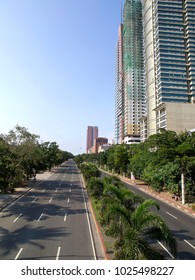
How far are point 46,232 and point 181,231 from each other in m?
10.7

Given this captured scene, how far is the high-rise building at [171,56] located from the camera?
117 metres

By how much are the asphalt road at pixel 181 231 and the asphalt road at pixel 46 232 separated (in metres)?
5.12

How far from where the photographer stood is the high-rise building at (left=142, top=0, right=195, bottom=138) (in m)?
117

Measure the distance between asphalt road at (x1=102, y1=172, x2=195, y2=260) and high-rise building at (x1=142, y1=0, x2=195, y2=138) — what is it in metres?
88.2

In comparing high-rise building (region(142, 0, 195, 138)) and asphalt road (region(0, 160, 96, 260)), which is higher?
high-rise building (region(142, 0, 195, 138))

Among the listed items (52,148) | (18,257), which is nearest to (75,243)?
(18,257)

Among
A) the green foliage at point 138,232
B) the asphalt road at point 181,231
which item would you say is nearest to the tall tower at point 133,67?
the asphalt road at point 181,231

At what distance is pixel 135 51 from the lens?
172500 mm

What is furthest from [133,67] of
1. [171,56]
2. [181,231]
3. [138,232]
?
[138,232]

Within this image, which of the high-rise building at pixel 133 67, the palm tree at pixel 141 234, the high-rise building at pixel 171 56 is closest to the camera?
the palm tree at pixel 141 234

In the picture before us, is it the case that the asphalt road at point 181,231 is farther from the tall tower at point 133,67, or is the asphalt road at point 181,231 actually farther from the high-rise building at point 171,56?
the tall tower at point 133,67

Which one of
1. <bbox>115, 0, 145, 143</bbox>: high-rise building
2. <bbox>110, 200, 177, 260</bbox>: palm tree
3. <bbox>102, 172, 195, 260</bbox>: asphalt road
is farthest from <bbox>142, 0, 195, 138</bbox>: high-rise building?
<bbox>110, 200, 177, 260</bbox>: palm tree

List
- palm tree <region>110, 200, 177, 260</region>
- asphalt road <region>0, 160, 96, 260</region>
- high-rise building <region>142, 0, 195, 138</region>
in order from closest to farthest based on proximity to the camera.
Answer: palm tree <region>110, 200, 177, 260</region>
asphalt road <region>0, 160, 96, 260</region>
high-rise building <region>142, 0, 195, 138</region>

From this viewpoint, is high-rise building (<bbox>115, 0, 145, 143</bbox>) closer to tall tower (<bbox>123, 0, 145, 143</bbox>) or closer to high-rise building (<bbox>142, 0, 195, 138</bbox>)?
tall tower (<bbox>123, 0, 145, 143</bbox>)
